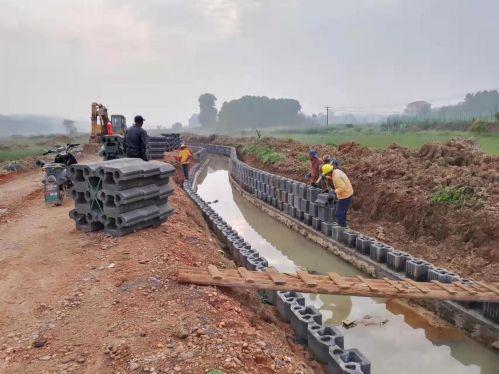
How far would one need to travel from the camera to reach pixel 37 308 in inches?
163

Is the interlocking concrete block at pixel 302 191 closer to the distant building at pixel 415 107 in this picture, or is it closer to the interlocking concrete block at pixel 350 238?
the interlocking concrete block at pixel 350 238

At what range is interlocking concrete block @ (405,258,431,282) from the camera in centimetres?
607

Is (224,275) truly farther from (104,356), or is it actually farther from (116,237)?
(116,237)

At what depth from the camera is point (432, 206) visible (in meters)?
7.80

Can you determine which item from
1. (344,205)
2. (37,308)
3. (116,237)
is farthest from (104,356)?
(344,205)

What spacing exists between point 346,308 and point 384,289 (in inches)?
72.0

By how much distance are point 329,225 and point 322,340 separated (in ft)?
16.3

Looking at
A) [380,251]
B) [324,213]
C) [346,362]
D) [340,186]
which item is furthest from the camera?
[324,213]

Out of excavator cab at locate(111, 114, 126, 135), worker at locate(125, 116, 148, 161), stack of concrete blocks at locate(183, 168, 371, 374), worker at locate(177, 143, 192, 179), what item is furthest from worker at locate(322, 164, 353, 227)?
excavator cab at locate(111, 114, 126, 135)

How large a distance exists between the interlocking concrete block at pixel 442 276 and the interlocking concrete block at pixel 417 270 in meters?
0.12

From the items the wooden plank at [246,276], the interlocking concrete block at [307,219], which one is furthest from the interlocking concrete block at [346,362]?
the interlocking concrete block at [307,219]

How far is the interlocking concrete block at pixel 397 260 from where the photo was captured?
663 cm

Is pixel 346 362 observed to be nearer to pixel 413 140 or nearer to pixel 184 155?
pixel 184 155

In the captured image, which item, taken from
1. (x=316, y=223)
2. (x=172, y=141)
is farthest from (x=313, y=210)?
(x=172, y=141)
